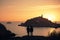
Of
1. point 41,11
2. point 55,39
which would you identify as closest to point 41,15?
point 41,11

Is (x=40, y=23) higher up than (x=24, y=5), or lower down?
lower down

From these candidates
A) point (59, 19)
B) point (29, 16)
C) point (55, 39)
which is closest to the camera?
point (55, 39)

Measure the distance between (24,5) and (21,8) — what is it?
0.37 m

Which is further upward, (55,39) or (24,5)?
(24,5)

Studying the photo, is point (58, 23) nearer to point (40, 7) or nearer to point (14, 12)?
point (40, 7)

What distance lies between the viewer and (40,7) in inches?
427

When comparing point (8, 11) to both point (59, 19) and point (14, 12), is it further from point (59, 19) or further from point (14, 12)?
point (59, 19)

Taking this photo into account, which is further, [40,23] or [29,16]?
[29,16]

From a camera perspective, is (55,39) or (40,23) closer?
(55,39)

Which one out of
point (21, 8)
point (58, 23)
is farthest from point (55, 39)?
point (21, 8)

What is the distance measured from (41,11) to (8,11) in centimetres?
145

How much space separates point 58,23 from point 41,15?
788 mm

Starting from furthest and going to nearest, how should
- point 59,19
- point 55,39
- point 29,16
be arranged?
point 29,16
point 59,19
point 55,39

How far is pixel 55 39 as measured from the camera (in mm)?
8883
